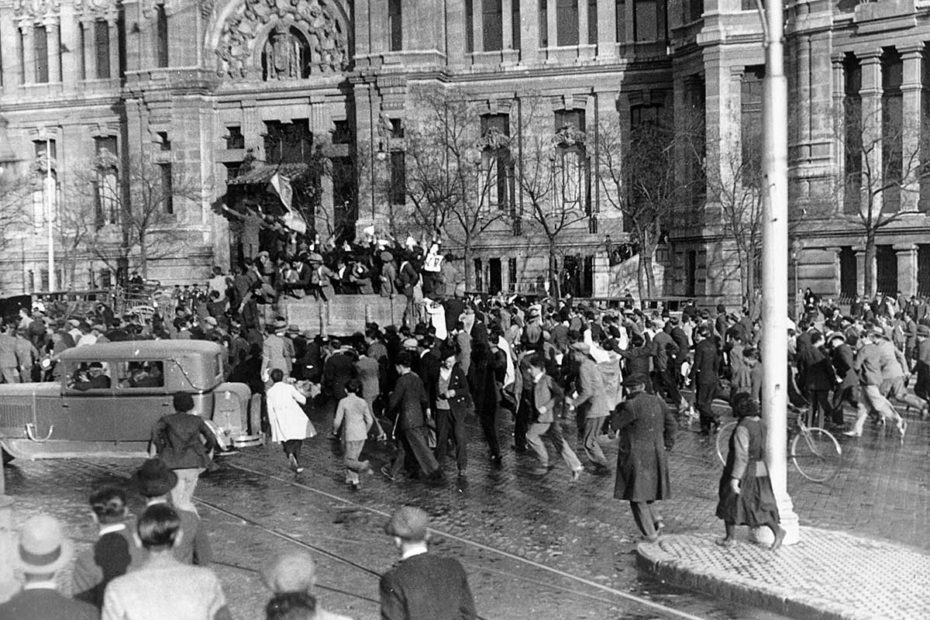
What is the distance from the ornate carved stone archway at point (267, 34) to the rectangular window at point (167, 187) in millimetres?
5509

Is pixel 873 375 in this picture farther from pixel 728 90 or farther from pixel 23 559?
pixel 728 90

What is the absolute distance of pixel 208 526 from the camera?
12.3m

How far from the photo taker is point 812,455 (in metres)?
16.1

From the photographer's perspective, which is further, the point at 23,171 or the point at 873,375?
the point at 23,171

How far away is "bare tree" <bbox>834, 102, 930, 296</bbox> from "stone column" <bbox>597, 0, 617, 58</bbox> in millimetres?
12876

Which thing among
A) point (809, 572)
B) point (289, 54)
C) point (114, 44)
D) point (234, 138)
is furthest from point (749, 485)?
point (114, 44)

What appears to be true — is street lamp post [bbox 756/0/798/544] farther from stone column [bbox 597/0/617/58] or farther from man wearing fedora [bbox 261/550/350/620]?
stone column [bbox 597/0/617/58]

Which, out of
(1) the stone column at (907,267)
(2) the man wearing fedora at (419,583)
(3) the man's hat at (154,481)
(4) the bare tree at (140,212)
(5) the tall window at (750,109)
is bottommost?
(2) the man wearing fedora at (419,583)

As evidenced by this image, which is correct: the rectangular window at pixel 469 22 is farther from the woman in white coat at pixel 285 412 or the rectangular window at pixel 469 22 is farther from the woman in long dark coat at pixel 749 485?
the woman in long dark coat at pixel 749 485

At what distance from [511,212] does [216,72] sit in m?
17.2

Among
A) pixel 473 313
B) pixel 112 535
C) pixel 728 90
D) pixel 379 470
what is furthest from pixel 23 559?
pixel 728 90

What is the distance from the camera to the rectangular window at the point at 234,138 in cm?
5344

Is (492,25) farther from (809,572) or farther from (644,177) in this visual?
(809,572)

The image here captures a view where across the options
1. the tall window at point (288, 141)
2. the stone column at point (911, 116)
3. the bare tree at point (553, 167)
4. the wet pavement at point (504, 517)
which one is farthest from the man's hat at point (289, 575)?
the tall window at point (288, 141)
